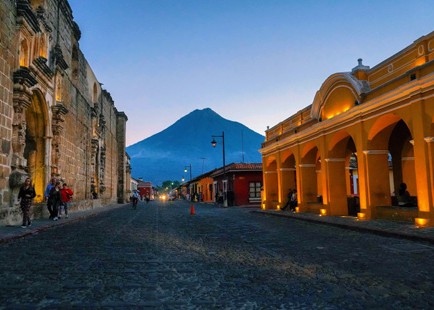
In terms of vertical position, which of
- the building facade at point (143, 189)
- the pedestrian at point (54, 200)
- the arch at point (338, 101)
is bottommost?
the pedestrian at point (54, 200)

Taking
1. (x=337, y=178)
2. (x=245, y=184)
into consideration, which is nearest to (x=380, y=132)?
(x=337, y=178)

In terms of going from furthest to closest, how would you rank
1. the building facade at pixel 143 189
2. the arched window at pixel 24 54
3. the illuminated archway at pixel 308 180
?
the building facade at pixel 143 189 < the illuminated archway at pixel 308 180 < the arched window at pixel 24 54

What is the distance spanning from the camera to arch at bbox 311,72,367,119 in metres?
15.4

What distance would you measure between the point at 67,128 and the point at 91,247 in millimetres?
14509

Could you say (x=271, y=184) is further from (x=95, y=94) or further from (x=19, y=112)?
(x=19, y=112)

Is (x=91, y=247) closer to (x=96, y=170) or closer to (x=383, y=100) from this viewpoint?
(x=383, y=100)

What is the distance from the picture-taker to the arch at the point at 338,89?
50.5ft

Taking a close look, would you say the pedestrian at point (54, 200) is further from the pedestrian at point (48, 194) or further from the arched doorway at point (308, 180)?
the arched doorway at point (308, 180)

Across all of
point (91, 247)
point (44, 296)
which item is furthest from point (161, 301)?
point (91, 247)

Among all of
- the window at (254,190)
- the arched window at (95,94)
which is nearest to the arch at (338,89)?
the window at (254,190)

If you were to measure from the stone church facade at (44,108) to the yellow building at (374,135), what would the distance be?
11987 mm

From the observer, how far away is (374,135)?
14773 mm

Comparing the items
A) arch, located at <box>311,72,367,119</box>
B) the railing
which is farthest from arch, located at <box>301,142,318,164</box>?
arch, located at <box>311,72,367,119</box>

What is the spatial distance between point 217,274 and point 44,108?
14330 mm
